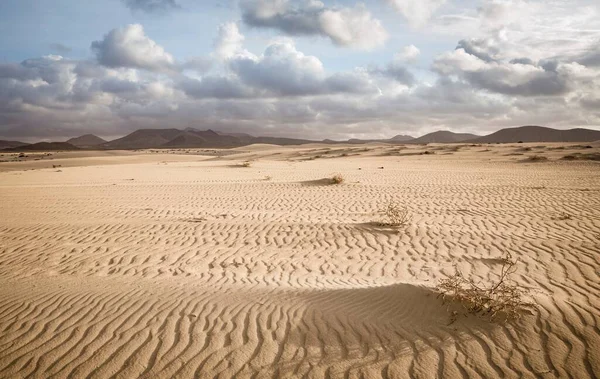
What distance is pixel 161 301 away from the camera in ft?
15.6

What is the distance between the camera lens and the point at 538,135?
431 feet

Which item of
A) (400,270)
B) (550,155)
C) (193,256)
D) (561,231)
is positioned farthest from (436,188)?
(550,155)

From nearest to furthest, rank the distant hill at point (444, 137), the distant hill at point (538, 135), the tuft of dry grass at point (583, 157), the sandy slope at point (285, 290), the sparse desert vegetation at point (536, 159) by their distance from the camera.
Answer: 1. the sandy slope at point (285, 290)
2. the tuft of dry grass at point (583, 157)
3. the sparse desert vegetation at point (536, 159)
4. the distant hill at point (538, 135)
5. the distant hill at point (444, 137)

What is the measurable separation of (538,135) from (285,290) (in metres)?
158

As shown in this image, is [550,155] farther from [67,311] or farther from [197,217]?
[67,311]

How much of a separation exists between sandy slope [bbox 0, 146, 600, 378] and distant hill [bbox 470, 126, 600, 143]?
5011 inches

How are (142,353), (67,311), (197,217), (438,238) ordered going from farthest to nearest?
(197,217), (438,238), (67,311), (142,353)

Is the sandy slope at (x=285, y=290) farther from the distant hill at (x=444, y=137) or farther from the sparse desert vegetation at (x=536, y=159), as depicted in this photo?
the distant hill at (x=444, y=137)

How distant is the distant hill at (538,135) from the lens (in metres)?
123

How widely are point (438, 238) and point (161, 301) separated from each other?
615cm

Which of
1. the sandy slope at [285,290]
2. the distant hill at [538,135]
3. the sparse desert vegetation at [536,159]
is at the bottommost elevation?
the sandy slope at [285,290]

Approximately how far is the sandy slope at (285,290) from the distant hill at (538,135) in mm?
127267

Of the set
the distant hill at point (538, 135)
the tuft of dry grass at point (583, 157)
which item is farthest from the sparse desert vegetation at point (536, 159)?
the distant hill at point (538, 135)

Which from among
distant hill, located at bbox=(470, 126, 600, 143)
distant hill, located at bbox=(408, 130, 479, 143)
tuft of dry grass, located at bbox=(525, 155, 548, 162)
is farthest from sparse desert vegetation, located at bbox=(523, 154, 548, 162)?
distant hill, located at bbox=(408, 130, 479, 143)
